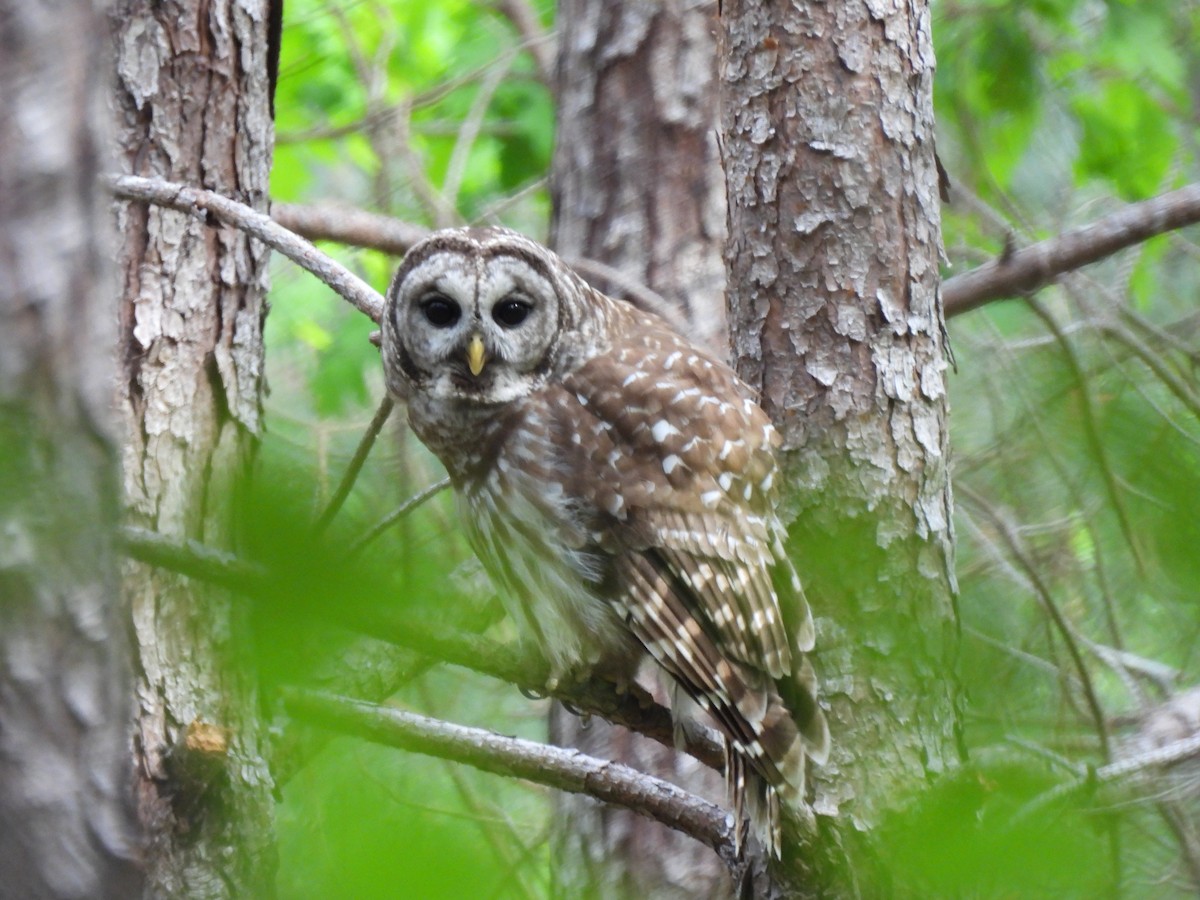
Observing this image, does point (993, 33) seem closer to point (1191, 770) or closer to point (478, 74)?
point (478, 74)

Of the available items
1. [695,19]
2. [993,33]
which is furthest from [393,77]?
[993,33]

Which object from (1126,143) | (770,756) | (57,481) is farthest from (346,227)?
(1126,143)

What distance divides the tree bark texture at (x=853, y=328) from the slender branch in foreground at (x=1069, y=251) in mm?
579

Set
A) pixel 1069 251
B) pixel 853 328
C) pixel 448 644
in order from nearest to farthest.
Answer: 1. pixel 448 644
2. pixel 853 328
3. pixel 1069 251

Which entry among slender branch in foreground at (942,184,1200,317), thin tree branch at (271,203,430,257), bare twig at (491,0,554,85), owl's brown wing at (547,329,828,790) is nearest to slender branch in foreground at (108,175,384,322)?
owl's brown wing at (547,329,828,790)

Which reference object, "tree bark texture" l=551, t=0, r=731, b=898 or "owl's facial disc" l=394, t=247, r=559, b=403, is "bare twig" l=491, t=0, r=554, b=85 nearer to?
"tree bark texture" l=551, t=0, r=731, b=898

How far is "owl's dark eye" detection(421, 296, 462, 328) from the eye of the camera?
2732 millimetres

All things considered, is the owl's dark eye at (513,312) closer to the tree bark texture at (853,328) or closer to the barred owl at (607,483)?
the barred owl at (607,483)

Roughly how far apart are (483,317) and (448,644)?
47.2 inches

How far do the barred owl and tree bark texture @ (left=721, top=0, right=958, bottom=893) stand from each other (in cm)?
13

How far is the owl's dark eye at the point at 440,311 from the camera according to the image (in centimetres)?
273

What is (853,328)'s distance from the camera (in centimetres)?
268

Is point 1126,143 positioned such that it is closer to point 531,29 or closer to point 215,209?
Answer: point 531,29

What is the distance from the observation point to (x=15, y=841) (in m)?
0.92
